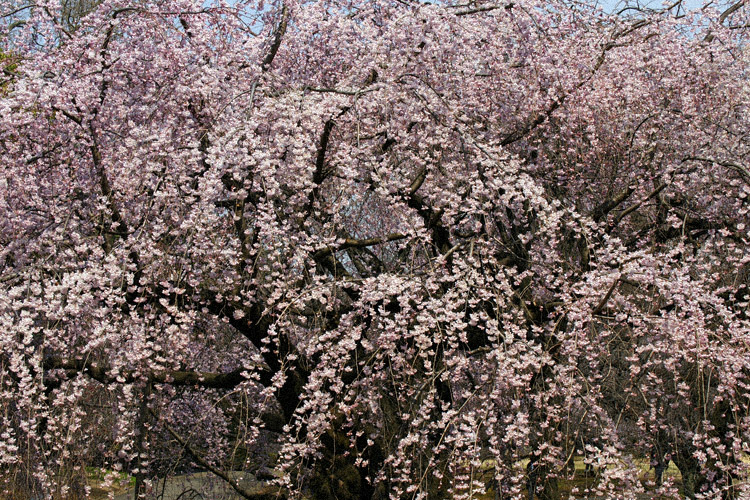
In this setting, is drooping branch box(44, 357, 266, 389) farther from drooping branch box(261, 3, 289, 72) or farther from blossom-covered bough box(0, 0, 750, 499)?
drooping branch box(261, 3, 289, 72)

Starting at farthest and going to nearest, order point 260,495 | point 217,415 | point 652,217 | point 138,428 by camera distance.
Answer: point 217,415, point 652,217, point 260,495, point 138,428

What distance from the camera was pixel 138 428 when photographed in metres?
5.63

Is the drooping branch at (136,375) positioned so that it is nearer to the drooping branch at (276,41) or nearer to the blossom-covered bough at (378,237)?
the blossom-covered bough at (378,237)

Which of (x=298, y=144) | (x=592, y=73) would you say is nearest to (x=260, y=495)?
(x=298, y=144)

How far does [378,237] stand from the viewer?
609 centimetres

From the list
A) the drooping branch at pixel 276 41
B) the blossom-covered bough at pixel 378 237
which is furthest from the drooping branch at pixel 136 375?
the drooping branch at pixel 276 41

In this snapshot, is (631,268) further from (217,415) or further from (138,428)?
(217,415)

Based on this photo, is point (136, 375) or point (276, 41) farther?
point (276, 41)

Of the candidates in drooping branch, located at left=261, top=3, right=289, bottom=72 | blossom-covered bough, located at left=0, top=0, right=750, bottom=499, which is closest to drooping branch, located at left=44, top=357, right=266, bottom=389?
blossom-covered bough, located at left=0, top=0, right=750, bottom=499

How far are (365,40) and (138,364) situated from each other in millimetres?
3467

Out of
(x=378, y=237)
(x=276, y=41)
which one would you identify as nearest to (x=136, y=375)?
(x=378, y=237)

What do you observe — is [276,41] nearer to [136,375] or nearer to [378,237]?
[378,237]

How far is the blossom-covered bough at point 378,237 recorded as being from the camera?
496cm

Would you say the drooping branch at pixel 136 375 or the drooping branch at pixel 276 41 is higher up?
the drooping branch at pixel 276 41
